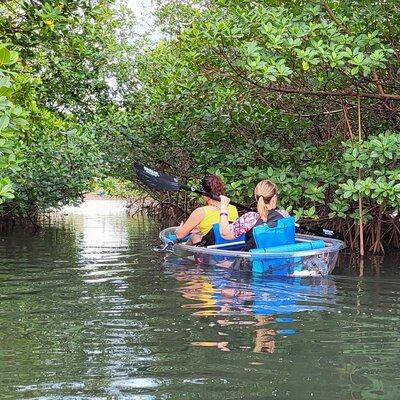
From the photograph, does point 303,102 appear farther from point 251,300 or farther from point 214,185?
point 251,300

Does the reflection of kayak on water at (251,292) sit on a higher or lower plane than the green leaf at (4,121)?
lower

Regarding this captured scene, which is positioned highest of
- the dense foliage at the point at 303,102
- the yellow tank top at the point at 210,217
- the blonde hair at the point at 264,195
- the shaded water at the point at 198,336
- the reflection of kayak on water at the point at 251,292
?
the dense foliage at the point at 303,102

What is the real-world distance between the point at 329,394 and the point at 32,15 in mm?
5058

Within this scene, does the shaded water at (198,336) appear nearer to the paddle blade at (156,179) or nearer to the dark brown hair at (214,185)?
the dark brown hair at (214,185)

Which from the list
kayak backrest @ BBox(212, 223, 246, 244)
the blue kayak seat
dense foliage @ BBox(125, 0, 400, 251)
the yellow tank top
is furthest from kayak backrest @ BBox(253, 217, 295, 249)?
the yellow tank top

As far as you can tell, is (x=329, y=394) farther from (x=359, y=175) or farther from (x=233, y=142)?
(x=233, y=142)

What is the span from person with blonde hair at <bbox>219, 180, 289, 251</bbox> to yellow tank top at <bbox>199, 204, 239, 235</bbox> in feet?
1.37

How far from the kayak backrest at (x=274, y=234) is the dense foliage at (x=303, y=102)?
49.1 inches

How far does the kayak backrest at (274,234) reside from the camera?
655 cm

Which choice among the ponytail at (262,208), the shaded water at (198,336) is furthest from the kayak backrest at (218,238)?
the ponytail at (262,208)

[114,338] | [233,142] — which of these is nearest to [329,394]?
[114,338]

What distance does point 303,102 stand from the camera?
9422 millimetres

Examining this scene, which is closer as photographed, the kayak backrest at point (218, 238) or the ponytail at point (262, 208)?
the ponytail at point (262, 208)

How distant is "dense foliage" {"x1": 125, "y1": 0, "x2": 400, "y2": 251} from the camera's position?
739 cm
